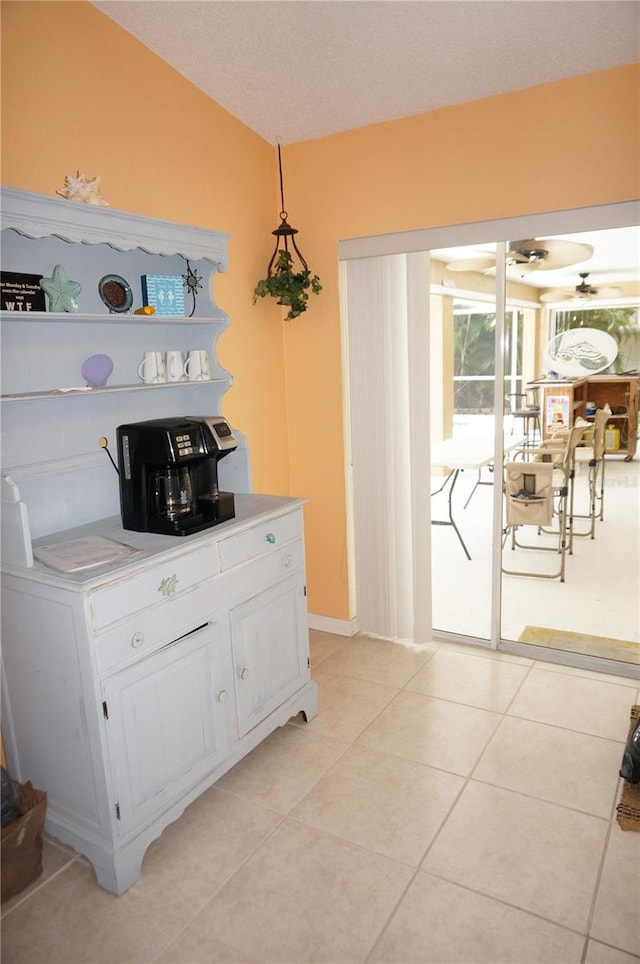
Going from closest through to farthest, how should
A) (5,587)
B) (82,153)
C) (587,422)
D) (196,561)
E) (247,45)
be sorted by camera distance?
1. (5,587)
2. (196,561)
3. (82,153)
4. (247,45)
5. (587,422)

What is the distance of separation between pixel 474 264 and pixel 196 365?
142 centimetres

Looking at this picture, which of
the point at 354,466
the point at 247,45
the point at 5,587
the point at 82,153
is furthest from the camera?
the point at 354,466

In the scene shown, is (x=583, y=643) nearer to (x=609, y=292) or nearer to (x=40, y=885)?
(x=609, y=292)

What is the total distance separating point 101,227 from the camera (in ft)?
6.73

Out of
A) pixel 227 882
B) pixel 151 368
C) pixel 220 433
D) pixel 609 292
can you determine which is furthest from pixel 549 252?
pixel 227 882

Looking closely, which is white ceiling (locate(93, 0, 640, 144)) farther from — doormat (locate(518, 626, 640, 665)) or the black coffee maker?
doormat (locate(518, 626, 640, 665))

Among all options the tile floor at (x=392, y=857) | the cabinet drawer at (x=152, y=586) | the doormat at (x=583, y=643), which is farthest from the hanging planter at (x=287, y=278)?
the doormat at (x=583, y=643)

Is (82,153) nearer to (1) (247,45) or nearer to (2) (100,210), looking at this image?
(2) (100,210)

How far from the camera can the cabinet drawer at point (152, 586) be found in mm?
1821

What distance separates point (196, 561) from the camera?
2146 millimetres

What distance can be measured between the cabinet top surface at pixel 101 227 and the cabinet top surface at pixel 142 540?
96 cm

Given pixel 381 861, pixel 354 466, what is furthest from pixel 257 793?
pixel 354 466

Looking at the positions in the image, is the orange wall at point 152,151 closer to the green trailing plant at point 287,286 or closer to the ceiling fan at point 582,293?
the green trailing plant at point 287,286

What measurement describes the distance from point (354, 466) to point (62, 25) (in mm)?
2179
